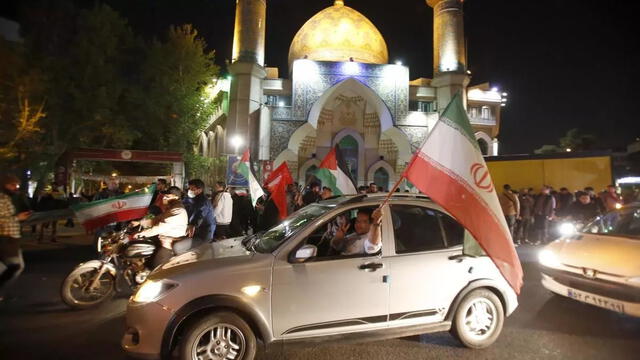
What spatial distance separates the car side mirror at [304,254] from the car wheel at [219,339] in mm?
681

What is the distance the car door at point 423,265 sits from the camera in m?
3.65

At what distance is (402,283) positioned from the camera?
3.64 metres

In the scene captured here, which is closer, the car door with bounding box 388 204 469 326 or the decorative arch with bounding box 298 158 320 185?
the car door with bounding box 388 204 469 326

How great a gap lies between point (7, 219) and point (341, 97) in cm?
2500

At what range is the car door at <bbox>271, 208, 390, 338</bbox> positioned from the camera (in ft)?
11.0

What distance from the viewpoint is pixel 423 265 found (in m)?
3.75

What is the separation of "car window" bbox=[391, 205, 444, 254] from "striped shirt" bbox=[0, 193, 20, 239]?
445 cm

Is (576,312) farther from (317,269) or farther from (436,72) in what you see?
(436,72)

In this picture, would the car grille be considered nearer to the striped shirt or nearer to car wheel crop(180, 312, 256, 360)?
car wheel crop(180, 312, 256, 360)

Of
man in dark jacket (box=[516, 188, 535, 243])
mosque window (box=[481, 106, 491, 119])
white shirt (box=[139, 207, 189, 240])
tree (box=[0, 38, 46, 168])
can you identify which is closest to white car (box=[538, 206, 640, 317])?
white shirt (box=[139, 207, 189, 240])

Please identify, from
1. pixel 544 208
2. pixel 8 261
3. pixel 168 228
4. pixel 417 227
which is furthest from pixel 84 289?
pixel 544 208

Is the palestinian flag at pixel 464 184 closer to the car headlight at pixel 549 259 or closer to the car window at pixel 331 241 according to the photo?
the car window at pixel 331 241

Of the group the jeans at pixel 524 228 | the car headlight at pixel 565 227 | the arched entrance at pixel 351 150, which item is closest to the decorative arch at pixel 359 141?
the arched entrance at pixel 351 150

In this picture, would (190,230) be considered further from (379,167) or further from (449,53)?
(449,53)
